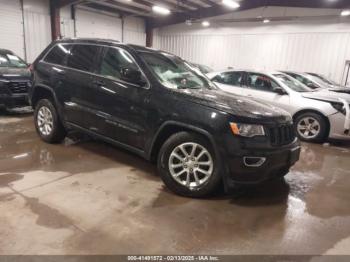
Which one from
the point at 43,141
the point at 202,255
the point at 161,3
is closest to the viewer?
the point at 202,255

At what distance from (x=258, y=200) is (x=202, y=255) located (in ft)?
4.28

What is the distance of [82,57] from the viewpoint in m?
4.29

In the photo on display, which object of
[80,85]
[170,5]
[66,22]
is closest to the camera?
[80,85]

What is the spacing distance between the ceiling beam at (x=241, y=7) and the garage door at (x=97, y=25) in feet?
8.41

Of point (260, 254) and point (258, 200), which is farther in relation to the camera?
point (258, 200)

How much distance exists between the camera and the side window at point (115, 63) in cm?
376

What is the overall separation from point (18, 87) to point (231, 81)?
17.0 feet

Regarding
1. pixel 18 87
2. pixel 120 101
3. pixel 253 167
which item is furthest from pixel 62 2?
pixel 253 167

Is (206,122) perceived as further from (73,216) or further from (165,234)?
(73,216)

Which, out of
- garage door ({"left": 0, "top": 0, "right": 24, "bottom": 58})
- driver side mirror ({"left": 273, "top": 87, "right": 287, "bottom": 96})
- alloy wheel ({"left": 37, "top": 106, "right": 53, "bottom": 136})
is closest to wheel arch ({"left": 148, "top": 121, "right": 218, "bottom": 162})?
alloy wheel ({"left": 37, "top": 106, "right": 53, "bottom": 136})

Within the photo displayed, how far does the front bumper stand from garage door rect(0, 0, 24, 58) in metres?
10.7

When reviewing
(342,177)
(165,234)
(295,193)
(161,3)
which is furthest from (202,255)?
(161,3)

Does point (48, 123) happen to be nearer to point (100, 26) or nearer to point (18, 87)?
point (18, 87)

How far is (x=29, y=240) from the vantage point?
2.36 metres
